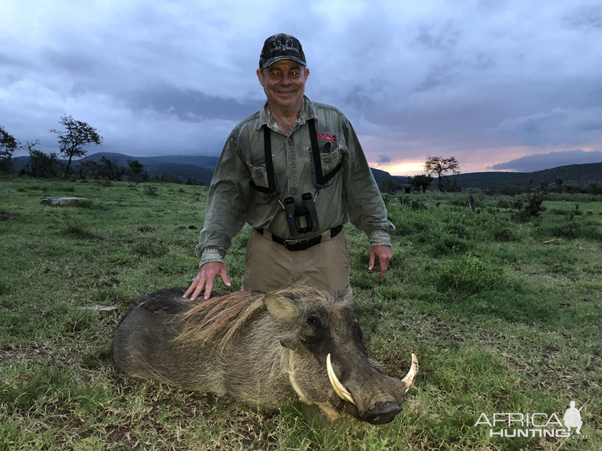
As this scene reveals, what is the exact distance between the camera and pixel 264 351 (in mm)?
2594

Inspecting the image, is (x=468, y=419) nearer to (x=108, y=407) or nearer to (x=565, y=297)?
(x=108, y=407)

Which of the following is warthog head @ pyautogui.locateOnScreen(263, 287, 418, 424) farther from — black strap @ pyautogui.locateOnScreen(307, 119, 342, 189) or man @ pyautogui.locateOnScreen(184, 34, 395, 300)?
black strap @ pyautogui.locateOnScreen(307, 119, 342, 189)

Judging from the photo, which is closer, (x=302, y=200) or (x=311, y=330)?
(x=311, y=330)

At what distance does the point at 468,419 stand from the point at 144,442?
199cm

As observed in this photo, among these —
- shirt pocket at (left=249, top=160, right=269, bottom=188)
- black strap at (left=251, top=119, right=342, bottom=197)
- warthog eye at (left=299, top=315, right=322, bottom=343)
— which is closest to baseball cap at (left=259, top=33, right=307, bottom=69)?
black strap at (left=251, top=119, right=342, bottom=197)

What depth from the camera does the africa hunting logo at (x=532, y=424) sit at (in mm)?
2557

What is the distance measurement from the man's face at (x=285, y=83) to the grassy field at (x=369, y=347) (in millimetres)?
2242

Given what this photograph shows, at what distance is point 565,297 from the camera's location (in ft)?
17.9

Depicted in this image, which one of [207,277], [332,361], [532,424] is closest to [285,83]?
[207,277]

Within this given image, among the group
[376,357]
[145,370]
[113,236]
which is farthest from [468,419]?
[113,236]

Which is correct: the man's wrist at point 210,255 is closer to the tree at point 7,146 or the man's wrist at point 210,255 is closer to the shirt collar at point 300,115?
the shirt collar at point 300,115

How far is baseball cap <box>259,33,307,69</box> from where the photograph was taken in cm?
315

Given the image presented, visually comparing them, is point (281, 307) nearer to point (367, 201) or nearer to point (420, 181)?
point (367, 201)

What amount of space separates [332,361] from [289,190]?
1.50 metres
